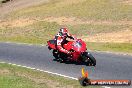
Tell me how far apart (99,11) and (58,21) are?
5660 mm

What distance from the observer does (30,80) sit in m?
16.8

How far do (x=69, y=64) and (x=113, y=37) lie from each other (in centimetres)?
1881

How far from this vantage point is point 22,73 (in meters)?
18.5

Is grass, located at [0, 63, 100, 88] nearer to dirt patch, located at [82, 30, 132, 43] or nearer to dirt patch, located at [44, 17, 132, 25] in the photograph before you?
dirt patch, located at [82, 30, 132, 43]

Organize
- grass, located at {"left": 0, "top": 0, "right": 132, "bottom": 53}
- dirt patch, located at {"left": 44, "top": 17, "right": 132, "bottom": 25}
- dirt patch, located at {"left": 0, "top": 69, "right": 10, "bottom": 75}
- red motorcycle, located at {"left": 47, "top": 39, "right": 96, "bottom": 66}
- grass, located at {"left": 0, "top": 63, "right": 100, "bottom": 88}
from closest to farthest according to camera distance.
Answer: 1. grass, located at {"left": 0, "top": 63, "right": 100, "bottom": 88}
2. dirt patch, located at {"left": 0, "top": 69, "right": 10, "bottom": 75}
3. red motorcycle, located at {"left": 47, "top": 39, "right": 96, "bottom": 66}
4. grass, located at {"left": 0, "top": 0, "right": 132, "bottom": 53}
5. dirt patch, located at {"left": 44, "top": 17, "right": 132, "bottom": 25}

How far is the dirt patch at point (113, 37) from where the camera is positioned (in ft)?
126

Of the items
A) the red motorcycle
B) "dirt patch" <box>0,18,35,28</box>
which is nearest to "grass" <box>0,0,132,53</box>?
"dirt patch" <box>0,18,35,28</box>

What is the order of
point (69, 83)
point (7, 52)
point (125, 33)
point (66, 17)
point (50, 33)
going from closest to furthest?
point (69, 83), point (7, 52), point (125, 33), point (50, 33), point (66, 17)

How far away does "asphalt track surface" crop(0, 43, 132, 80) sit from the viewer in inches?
735

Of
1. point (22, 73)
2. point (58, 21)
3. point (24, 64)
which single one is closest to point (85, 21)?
point (58, 21)

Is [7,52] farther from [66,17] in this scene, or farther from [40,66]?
[66,17]

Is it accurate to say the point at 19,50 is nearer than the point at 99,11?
→ Yes

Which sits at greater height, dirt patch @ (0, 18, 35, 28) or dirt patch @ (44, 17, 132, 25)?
dirt patch @ (44, 17, 132, 25)

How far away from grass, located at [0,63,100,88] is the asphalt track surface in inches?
51.7
